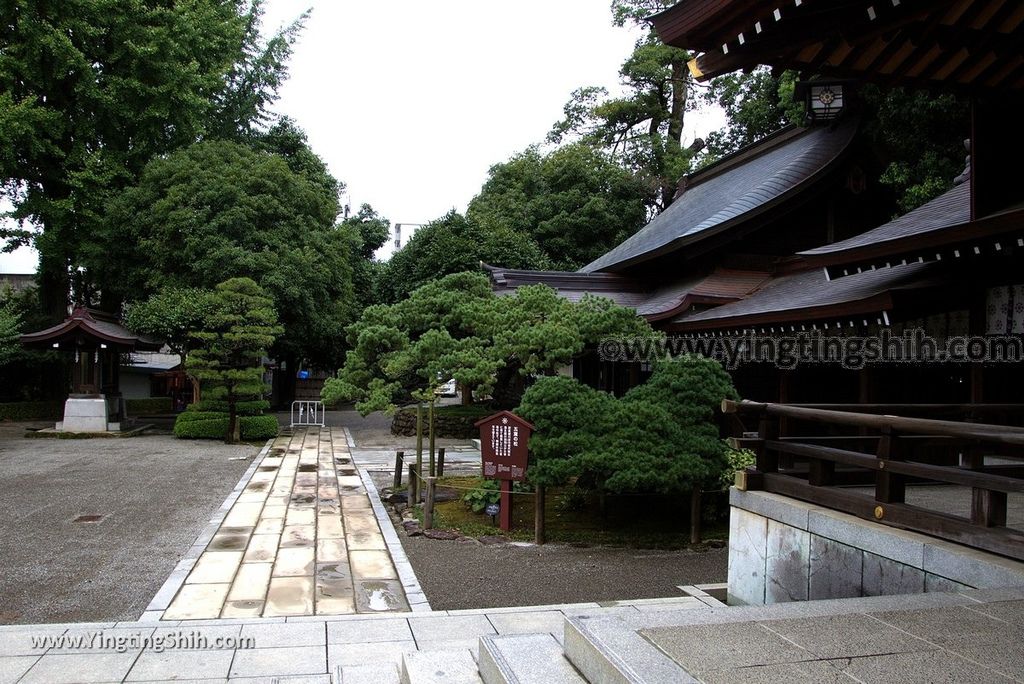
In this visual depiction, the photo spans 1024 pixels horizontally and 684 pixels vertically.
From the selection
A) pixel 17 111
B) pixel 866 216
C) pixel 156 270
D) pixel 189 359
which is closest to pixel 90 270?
pixel 156 270

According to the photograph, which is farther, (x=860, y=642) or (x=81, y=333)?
(x=81, y=333)

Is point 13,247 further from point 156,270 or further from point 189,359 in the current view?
point 189,359

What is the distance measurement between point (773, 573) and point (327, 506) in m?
6.95

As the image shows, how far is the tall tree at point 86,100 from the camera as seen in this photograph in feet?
66.7

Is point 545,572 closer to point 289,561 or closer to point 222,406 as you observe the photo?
point 289,561

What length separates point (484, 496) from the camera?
1012 centimetres

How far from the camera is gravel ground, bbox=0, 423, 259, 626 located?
6270 mm

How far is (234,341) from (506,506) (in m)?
11.5

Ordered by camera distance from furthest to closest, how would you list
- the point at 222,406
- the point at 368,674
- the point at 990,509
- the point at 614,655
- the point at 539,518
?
the point at 222,406 → the point at 539,518 → the point at 368,674 → the point at 990,509 → the point at 614,655

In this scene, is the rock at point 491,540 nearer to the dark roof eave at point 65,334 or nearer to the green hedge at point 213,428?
the green hedge at point 213,428

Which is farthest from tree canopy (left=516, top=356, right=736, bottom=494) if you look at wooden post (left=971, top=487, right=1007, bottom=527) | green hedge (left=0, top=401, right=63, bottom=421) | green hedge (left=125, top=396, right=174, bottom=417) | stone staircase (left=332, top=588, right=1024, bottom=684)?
green hedge (left=125, top=396, right=174, bottom=417)

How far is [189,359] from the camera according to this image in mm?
17922
